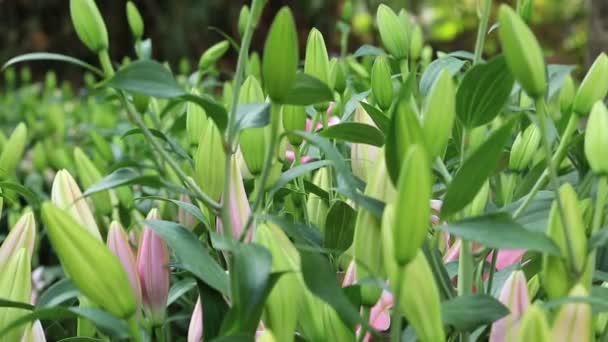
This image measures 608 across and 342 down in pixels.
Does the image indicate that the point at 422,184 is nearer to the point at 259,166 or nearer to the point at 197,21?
the point at 259,166

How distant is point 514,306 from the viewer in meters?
0.45

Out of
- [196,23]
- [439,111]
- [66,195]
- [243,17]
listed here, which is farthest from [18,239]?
[196,23]

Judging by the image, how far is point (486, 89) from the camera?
1.60 ft

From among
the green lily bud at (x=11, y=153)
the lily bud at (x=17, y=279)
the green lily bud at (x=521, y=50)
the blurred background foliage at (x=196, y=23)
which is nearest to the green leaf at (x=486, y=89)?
the green lily bud at (x=521, y=50)

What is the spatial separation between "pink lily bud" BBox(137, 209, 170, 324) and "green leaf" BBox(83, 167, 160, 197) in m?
0.07

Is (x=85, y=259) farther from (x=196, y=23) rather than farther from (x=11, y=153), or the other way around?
(x=196, y=23)

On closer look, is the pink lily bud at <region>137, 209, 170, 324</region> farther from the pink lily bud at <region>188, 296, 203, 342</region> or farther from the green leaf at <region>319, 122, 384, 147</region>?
the green leaf at <region>319, 122, 384, 147</region>

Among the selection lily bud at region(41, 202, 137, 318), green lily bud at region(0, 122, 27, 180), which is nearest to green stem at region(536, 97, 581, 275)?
lily bud at region(41, 202, 137, 318)

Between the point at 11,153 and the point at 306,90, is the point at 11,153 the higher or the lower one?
the lower one

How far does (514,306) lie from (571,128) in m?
0.14

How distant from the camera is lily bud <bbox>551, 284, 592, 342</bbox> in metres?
0.39

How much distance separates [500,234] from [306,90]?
0.12 metres

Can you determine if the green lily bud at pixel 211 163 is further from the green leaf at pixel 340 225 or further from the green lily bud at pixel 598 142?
the green lily bud at pixel 598 142

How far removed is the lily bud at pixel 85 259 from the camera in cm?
41
